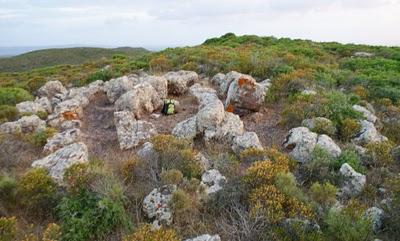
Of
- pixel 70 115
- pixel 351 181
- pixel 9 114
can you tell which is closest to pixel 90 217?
pixel 351 181

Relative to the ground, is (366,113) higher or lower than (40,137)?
lower

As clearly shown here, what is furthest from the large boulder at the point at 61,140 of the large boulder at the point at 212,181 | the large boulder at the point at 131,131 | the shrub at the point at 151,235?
the shrub at the point at 151,235

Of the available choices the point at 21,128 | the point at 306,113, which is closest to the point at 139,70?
the point at 21,128

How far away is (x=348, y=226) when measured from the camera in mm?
5355

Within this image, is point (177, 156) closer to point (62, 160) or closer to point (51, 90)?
point (62, 160)

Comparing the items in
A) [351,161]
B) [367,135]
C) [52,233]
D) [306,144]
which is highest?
[52,233]

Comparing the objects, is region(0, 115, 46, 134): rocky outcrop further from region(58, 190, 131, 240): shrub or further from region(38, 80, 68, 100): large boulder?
region(58, 190, 131, 240): shrub

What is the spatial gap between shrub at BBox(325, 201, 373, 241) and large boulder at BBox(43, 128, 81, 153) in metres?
6.13

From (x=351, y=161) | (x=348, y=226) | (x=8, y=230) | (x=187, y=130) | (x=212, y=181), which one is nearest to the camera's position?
(x=348, y=226)

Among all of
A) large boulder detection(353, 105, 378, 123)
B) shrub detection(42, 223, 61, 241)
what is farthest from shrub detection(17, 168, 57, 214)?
large boulder detection(353, 105, 378, 123)

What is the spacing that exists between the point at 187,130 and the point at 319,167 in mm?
3239

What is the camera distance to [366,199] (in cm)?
664

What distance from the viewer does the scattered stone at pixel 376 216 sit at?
18.9ft

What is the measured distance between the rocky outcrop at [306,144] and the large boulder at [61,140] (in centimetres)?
510
